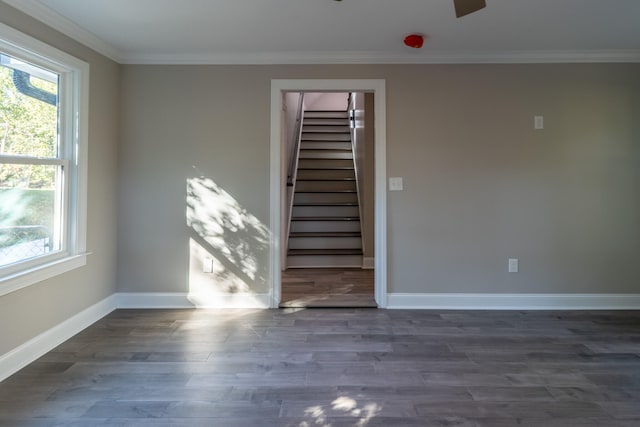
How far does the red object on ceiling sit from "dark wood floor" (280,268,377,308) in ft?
7.26

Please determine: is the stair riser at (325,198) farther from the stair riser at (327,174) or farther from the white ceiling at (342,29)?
the white ceiling at (342,29)

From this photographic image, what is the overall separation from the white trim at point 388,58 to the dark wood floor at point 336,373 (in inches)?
87.4

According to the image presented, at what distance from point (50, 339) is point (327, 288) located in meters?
2.35

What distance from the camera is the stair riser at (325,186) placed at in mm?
5699

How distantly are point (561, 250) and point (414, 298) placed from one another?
137cm

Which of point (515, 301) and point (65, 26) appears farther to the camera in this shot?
point (515, 301)

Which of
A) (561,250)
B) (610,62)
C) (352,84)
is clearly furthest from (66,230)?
(610,62)

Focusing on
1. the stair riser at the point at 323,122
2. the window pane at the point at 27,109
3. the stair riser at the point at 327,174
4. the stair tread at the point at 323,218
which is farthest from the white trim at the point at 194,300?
the stair riser at the point at 323,122

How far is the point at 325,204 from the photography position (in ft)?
17.8

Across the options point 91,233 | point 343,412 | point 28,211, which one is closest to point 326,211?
point 91,233

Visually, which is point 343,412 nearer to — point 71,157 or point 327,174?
point 71,157

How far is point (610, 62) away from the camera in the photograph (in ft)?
10.3

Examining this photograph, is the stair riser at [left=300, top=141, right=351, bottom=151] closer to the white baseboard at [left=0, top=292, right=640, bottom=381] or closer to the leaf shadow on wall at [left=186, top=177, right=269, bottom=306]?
the leaf shadow on wall at [left=186, top=177, right=269, bottom=306]

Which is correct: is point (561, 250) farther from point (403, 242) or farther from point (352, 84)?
point (352, 84)
